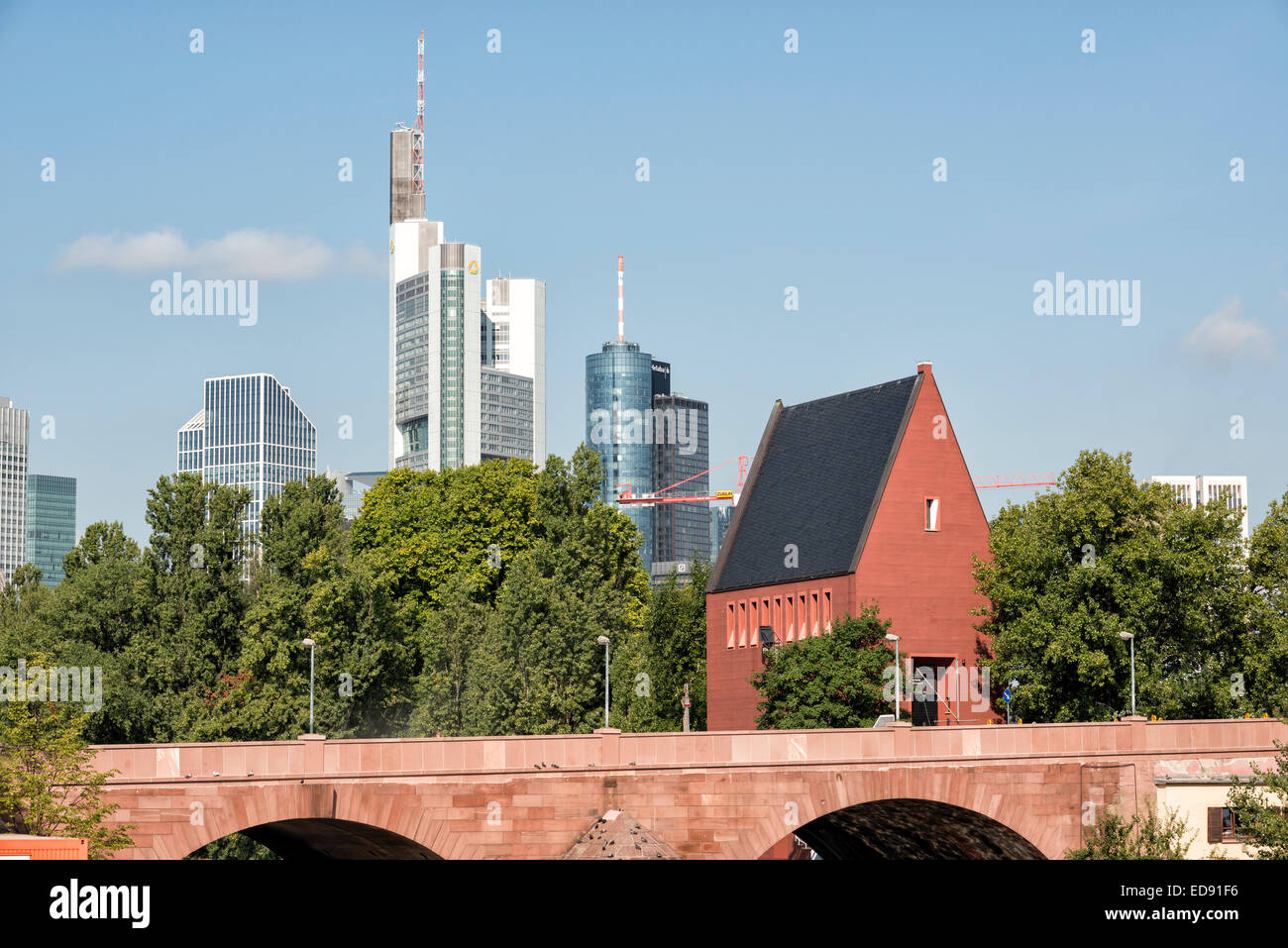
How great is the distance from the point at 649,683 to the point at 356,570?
651 inches

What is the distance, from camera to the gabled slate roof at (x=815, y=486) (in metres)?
78.1

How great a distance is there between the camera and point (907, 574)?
7681 centimetres

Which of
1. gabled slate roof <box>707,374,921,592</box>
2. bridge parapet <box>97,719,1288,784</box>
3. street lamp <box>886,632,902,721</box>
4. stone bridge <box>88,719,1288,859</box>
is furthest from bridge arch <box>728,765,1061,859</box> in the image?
gabled slate roof <box>707,374,921,592</box>

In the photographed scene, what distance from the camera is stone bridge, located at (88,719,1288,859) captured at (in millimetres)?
46281

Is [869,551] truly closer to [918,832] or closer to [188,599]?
[918,832]

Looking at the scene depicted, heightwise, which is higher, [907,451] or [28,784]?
[907,451]

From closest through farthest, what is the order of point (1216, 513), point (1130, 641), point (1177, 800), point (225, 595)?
1. point (1177, 800)
2. point (1130, 641)
3. point (1216, 513)
4. point (225, 595)

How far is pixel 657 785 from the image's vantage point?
167 feet

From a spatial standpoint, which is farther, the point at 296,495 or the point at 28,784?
the point at 296,495

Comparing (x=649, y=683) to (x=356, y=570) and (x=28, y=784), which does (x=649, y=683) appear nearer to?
(x=356, y=570)

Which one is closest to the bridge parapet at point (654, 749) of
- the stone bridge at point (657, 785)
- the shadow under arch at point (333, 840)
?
the stone bridge at point (657, 785)
